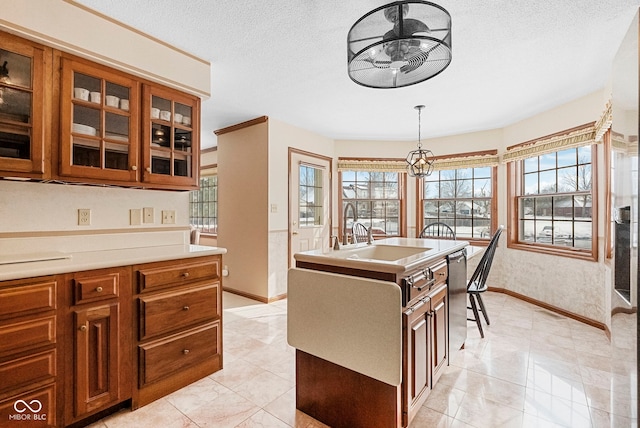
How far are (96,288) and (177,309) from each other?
1.65ft

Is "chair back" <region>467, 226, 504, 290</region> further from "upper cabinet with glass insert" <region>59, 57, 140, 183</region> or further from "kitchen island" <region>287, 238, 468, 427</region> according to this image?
"upper cabinet with glass insert" <region>59, 57, 140, 183</region>

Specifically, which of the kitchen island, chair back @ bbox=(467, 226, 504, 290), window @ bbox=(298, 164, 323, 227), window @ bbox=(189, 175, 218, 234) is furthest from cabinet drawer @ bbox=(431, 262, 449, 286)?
window @ bbox=(189, 175, 218, 234)

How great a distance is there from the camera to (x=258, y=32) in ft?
7.20

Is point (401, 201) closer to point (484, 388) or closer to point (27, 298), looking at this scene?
point (484, 388)

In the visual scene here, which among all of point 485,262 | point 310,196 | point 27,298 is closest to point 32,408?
point 27,298

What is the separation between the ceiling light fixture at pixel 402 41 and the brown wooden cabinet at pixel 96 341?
186 centimetres

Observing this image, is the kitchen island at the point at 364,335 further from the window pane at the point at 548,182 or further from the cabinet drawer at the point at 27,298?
the window pane at the point at 548,182

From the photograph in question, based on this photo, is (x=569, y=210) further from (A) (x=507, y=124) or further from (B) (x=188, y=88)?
(B) (x=188, y=88)

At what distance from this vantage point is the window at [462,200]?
15.5ft

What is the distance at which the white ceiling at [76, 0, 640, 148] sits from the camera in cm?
194

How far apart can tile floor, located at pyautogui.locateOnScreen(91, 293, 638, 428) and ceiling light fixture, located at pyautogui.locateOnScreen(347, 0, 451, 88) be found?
1493 mm

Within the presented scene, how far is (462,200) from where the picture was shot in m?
4.94

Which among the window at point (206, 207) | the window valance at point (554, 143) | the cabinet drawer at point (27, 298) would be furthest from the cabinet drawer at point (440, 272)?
the window at point (206, 207)

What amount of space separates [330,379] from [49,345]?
57.0 inches
